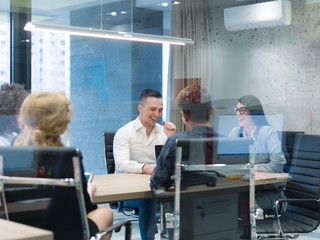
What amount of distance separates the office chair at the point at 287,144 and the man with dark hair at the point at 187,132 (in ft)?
3.08

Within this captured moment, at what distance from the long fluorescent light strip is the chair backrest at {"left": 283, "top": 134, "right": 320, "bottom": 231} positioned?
1.17 metres

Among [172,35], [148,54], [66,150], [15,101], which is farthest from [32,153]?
[172,35]

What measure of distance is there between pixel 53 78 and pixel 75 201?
0.87 metres

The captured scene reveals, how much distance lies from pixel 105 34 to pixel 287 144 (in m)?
1.64

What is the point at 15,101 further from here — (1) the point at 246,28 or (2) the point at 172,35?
(1) the point at 246,28

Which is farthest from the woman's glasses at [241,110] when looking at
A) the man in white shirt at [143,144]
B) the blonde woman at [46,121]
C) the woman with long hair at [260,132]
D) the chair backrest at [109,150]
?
the blonde woman at [46,121]

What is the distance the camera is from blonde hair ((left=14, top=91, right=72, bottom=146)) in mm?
2320

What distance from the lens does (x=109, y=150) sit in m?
3.99

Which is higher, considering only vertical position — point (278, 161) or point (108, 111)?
point (108, 111)

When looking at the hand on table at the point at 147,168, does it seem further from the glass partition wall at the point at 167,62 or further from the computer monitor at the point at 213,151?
the computer monitor at the point at 213,151

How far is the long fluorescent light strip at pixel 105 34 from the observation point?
3.53m

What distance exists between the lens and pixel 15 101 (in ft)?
9.24

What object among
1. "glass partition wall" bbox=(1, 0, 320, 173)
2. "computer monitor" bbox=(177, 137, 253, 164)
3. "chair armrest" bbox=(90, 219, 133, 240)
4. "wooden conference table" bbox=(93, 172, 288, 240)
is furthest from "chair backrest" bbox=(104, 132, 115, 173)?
"computer monitor" bbox=(177, 137, 253, 164)

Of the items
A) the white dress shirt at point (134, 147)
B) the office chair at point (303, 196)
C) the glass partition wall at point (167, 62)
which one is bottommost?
the office chair at point (303, 196)
